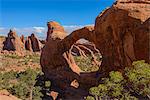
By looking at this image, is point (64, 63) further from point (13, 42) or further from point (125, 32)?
point (13, 42)

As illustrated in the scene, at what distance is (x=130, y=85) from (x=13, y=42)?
213ft

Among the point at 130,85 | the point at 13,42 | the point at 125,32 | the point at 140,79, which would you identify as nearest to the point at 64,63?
the point at 125,32

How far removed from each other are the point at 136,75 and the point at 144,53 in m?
6.84

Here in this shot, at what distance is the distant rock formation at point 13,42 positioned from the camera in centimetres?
8025

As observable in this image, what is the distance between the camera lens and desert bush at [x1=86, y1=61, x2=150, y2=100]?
16.6 metres

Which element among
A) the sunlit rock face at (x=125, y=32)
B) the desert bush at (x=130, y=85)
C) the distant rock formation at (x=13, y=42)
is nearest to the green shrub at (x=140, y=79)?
the desert bush at (x=130, y=85)

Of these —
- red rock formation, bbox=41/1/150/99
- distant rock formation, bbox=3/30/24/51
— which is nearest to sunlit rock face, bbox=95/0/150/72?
red rock formation, bbox=41/1/150/99

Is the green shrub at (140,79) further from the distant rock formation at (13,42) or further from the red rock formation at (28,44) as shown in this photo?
the red rock formation at (28,44)

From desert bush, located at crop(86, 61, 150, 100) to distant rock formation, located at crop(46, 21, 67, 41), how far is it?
48.6 ft

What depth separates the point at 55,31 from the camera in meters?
34.7

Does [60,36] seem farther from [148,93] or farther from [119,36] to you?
[148,93]

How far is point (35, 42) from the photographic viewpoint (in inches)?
3292

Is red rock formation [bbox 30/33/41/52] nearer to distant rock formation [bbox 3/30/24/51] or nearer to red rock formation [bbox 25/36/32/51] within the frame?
red rock formation [bbox 25/36/32/51]

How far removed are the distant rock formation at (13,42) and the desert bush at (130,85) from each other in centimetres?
6329
